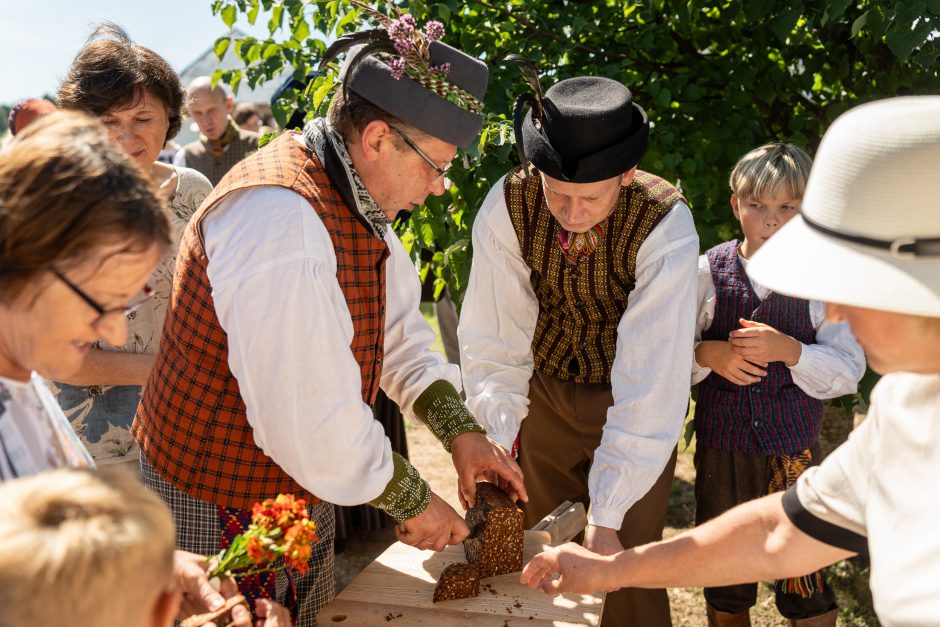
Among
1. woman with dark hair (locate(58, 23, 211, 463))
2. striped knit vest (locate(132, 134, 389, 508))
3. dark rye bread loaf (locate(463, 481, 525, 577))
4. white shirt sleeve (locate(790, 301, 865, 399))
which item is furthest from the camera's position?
white shirt sleeve (locate(790, 301, 865, 399))

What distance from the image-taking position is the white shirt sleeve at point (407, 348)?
8.52ft

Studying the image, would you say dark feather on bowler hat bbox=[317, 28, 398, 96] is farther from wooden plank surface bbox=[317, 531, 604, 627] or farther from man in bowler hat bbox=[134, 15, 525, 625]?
wooden plank surface bbox=[317, 531, 604, 627]

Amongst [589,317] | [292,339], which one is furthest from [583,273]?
A: [292,339]

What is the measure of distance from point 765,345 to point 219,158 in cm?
457

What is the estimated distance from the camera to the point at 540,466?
10.7 feet

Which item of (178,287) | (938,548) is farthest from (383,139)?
(938,548)

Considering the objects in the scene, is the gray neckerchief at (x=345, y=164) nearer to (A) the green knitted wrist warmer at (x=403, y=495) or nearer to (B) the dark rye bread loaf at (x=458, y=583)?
(A) the green knitted wrist warmer at (x=403, y=495)

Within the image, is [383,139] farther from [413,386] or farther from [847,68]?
[847,68]

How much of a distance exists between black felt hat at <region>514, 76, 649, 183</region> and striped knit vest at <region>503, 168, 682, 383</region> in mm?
208

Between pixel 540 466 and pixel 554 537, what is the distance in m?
0.79

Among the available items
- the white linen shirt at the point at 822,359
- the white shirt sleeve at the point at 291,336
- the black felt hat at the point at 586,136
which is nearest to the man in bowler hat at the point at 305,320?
the white shirt sleeve at the point at 291,336

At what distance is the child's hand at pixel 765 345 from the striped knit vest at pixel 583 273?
395 millimetres

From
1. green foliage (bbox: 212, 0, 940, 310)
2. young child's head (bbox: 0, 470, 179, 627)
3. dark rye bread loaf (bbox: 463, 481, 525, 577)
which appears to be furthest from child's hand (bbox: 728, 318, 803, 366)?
young child's head (bbox: 0, 470, 179, 627)

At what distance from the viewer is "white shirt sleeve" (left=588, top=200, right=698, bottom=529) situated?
257 cm
